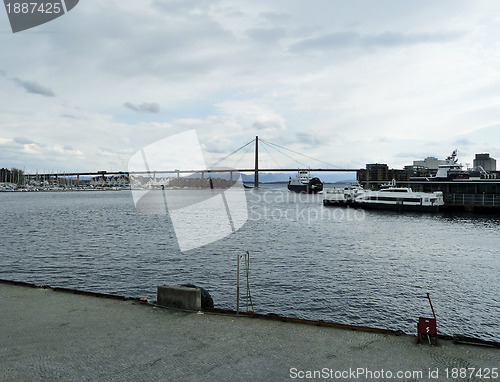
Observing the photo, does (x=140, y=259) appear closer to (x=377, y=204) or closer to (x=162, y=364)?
(x=162, y=364)

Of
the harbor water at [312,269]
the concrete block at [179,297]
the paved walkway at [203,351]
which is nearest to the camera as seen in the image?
the paved walkway at [203,351]

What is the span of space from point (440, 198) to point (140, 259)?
2379 inches

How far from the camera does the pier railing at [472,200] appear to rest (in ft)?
215

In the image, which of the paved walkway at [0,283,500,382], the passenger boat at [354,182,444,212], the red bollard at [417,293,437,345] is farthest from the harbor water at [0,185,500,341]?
the passenger boat at [354,182,444,212]

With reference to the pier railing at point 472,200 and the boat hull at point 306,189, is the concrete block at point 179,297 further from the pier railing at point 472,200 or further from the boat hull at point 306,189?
the boat hull at point 306,189

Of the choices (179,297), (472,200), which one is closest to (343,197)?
(472,200)

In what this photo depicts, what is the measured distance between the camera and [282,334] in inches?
327

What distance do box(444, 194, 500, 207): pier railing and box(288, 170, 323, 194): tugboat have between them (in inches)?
3642

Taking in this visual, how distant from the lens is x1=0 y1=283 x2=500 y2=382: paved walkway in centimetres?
653

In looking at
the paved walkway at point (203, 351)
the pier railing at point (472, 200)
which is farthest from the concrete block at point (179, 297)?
the pier railing at point (472, 200)

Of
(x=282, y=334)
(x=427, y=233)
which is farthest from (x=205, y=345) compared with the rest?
(x=427, y=233)

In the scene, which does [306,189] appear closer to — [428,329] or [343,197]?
[343,197]

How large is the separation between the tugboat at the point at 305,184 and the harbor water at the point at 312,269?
12002 cm

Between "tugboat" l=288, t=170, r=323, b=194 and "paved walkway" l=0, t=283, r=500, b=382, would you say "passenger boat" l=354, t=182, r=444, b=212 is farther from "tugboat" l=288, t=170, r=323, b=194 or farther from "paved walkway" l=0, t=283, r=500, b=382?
"tugboat" l=288, t=170, r=323, b=194
